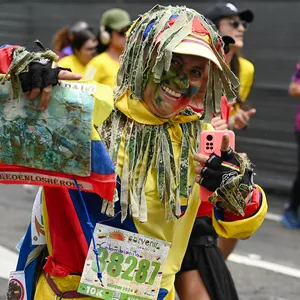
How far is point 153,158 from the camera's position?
3.05 metres

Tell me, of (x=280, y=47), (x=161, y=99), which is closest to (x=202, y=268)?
(x=161, y=99)

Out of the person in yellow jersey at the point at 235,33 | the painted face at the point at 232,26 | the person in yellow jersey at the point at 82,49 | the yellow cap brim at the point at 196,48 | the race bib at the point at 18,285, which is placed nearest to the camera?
the yellow cap brim at the point at 196,48

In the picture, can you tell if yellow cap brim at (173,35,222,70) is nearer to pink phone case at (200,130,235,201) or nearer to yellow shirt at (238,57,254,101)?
pink phone case at (200,130,235,201)

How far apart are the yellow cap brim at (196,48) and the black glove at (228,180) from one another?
1.04 feet

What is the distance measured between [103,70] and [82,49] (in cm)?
167

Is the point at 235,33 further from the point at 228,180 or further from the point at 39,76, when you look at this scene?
the point at 39,76

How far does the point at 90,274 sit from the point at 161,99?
0.63 metres

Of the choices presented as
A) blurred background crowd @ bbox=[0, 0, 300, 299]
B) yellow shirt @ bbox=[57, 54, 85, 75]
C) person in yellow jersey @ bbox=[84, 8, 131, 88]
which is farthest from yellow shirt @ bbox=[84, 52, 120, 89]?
yellow shirt @ bbox=[57, 54, 85, 75]

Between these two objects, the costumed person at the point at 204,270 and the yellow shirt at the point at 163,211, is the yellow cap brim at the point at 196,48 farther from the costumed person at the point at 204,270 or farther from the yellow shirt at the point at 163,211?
the costumed person at the point at 204,270

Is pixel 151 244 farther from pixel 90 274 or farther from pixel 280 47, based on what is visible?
pixel 280 47

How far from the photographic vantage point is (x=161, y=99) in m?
2.99

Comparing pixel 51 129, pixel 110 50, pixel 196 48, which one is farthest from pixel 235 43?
pixel 51 129

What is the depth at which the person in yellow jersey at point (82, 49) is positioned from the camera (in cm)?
919

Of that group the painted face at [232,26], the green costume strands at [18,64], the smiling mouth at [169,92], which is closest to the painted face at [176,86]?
the smiling mouth at [169,92]
